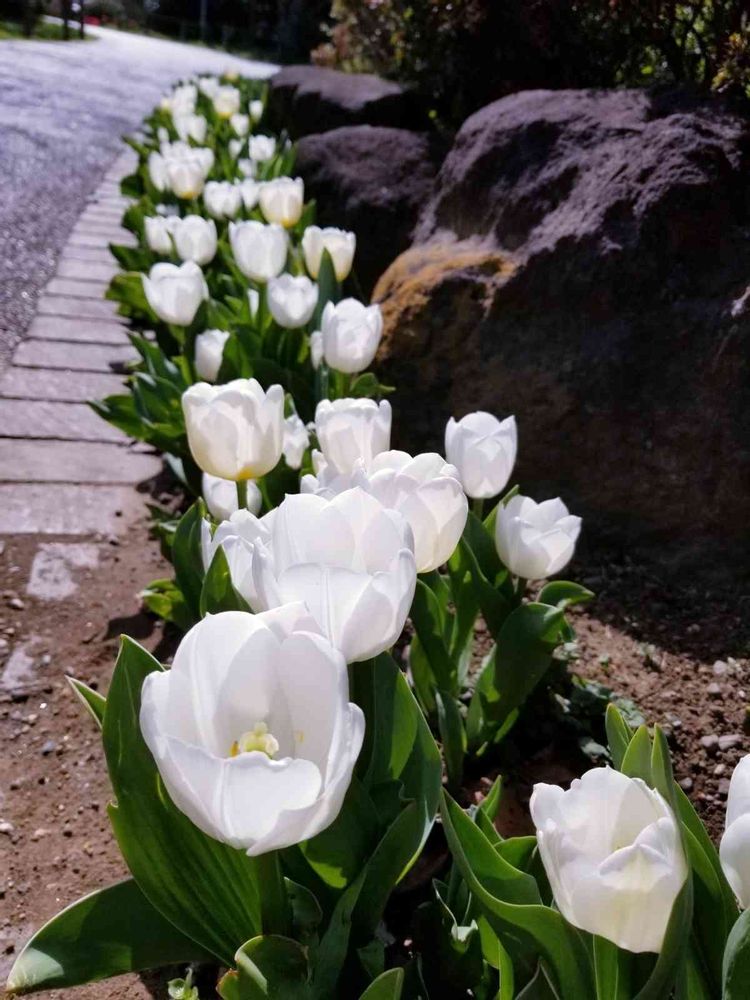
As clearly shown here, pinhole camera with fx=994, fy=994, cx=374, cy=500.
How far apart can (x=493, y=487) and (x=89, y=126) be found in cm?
895

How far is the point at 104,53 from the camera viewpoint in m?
20.7

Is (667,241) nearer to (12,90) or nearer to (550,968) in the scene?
(550,968)

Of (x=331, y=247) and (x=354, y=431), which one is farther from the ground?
(x=354, y=431)

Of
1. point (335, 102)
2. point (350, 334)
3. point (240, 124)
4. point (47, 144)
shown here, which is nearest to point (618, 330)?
point (350, 334)

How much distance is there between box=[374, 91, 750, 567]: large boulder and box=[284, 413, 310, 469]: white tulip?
76 centimetres

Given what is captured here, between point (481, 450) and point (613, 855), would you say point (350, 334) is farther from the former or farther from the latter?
point (613, 855)

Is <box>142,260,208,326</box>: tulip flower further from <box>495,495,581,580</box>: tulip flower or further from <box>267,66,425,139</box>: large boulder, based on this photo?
<box>267,66,425,139</box>: large boulder

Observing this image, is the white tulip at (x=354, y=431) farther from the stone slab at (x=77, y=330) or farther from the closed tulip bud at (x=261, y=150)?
the closed tulip bud at (x=261, y=150)

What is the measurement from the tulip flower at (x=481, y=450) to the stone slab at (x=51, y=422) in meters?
1.75

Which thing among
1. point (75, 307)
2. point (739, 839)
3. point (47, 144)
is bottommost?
point (47, 144)

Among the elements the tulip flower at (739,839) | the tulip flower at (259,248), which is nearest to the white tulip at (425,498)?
the tulip flower at (739,839)

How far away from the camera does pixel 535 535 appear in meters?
1.69

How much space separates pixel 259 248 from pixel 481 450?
1.43m

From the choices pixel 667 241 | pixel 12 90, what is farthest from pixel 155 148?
pixel 12 90
